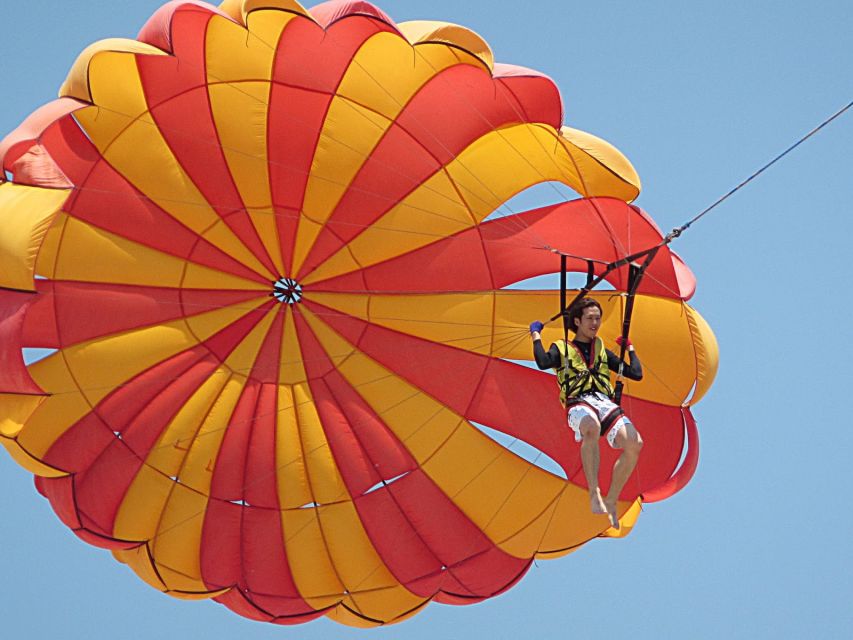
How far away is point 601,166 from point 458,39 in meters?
1.32

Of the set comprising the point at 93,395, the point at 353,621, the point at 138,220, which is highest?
the point at 138,220

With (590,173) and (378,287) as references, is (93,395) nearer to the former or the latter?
(378,287)

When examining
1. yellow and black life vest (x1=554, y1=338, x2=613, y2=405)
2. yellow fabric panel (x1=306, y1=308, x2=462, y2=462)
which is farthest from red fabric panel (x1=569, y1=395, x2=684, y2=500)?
yellow and black life vest (x1=554, y1=338, x2=613, y2=405)

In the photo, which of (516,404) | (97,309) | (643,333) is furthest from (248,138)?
(643,333)

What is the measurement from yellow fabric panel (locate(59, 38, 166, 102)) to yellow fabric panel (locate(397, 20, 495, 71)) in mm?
1691

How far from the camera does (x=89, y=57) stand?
12.4 m

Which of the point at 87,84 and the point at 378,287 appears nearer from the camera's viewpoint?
the point at 87,84

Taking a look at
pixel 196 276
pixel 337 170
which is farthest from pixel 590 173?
pixel 196 276

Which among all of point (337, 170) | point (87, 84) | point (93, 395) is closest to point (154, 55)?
point (87, 84)

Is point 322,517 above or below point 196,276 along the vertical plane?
below

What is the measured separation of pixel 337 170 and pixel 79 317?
6.75 ft

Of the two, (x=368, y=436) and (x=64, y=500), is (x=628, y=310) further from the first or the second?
(x=64, y=500)

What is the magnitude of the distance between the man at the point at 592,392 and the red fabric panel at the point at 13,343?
337 centimetres

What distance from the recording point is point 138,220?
13266mm
